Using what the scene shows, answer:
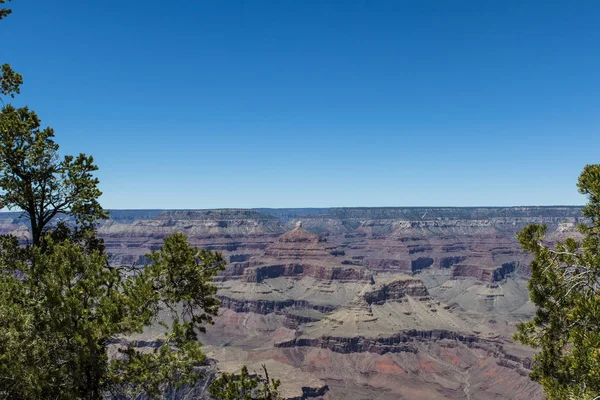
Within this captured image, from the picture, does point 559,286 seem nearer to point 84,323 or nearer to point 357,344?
point 84,323

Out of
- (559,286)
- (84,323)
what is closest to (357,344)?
(559,286)

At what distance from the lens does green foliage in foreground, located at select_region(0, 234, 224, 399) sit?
14664mm

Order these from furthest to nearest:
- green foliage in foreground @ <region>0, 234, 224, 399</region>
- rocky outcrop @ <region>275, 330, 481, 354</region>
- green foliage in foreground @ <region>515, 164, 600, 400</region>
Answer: rocky outcrop @ <region>275, 330, 481, 354</region>
green foliage in foreground @ <region>515, 164, 600, 400</region>
green foliage in foreground @ <region>0, 234, 224, 399</region>

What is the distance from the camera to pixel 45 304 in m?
15.2

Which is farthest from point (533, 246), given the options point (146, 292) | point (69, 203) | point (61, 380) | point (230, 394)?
point (69, 203)

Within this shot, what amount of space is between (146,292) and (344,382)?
6541 inches

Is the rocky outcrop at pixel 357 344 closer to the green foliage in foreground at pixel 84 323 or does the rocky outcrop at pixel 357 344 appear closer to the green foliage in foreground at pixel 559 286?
the green foliage in foreground at pixel 559 286

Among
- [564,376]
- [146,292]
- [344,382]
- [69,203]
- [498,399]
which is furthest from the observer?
[344,382]

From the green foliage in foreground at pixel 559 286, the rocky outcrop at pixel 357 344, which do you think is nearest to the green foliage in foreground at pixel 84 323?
the green foliage in foreground at pixel 559 286

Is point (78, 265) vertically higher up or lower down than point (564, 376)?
higher up

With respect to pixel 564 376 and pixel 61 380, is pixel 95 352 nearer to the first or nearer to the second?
pixel 61 380

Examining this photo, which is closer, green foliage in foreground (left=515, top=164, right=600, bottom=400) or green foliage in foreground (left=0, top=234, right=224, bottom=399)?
green foliage in foreground (left=0, top=234, right=224, bottom=399)

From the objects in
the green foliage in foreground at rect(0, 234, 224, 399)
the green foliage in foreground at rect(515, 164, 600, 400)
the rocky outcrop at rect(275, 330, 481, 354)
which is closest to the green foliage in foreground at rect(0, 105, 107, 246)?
the green foliage in foreground at rect(0, 234, 224, 399)

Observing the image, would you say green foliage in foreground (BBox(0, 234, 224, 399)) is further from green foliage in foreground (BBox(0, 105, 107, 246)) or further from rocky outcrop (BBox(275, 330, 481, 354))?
rocky outcrop (BBox(275, 330, 481, 354))
